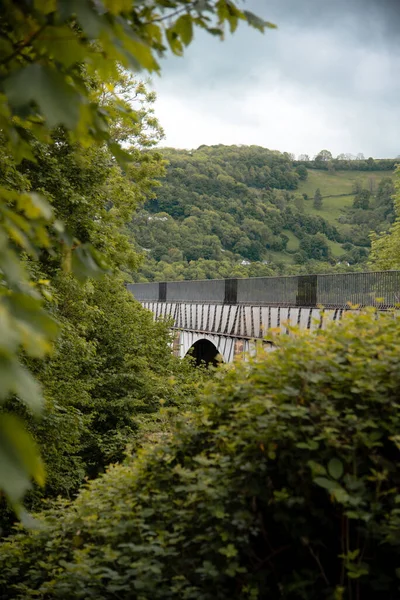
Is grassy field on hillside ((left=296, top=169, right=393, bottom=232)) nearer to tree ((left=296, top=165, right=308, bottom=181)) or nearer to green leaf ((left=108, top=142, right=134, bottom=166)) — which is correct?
tree ((left=296, top=165, right=308, bottom=181))

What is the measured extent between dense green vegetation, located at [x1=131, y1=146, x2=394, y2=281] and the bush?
2803 inches

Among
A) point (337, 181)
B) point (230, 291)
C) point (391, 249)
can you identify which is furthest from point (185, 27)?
point (337, 181)

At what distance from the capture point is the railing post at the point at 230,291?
32344mm

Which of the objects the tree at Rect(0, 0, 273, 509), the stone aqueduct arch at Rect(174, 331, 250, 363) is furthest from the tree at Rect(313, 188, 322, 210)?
the tree at Rect(0, 0, 273, 509)

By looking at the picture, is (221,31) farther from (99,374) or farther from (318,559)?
(99,374)

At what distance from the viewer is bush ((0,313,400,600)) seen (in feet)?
14.1

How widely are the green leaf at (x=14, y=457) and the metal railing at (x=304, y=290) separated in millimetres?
9220

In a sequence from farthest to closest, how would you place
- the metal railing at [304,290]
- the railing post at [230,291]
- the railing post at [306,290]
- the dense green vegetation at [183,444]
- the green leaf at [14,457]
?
the railing post at [230,291]
the railing post at [306,290]
the metal railing at [304,290]
the dense green vegetation at [183,444]
the green leaf at [14,457]

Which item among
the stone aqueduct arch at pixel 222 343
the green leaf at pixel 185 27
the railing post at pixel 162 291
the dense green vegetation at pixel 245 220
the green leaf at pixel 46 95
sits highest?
the dense green vegetation at pixel 245 220

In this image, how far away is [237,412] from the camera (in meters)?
4.94

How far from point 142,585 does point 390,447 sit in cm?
170

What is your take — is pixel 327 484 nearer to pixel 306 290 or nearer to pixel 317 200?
pixel 306 290

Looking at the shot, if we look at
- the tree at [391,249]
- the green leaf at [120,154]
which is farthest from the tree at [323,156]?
the green leaf at [120,154]

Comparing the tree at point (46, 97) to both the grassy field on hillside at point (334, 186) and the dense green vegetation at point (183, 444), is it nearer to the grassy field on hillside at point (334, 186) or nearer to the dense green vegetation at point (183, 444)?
the dense green vegetation at point (183, 444)
